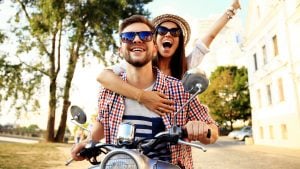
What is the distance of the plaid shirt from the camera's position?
75.9 inches

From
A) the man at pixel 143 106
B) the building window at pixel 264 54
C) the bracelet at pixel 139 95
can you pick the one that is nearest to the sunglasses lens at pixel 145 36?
the man at pixel 143 106

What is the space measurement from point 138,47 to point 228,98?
4481 centimetres

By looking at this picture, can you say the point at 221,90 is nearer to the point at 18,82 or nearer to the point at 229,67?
the point at 229,67

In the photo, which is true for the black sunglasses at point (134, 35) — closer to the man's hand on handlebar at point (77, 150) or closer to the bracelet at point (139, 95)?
the bracelet at point (139, 95)

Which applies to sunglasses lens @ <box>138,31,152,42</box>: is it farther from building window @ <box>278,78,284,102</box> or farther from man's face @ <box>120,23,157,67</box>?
building window @ <box>278,78,284,102</box>

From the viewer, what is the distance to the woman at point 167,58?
1928mm

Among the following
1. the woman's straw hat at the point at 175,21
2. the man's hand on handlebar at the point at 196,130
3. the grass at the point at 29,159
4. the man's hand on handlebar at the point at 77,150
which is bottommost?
the grass at the point at 29,159

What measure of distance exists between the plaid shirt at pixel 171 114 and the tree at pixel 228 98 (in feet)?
140

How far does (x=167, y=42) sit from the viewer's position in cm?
250

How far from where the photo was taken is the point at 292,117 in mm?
18562

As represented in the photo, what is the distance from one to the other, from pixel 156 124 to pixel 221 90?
145ft

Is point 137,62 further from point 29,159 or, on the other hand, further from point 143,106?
point 29,159

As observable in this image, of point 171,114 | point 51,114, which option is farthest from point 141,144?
point 51,114

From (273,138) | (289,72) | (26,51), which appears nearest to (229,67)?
(273,138)
